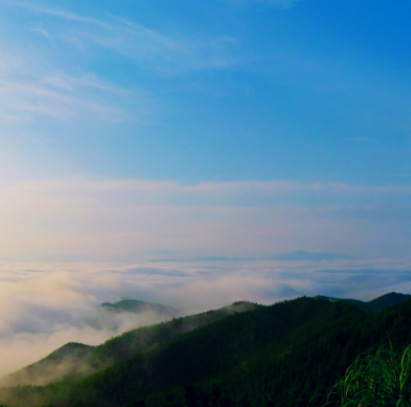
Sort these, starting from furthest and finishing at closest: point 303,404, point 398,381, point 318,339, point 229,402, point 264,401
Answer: point 318,339 → point 229,402 → point 264,401 → point 303,404 → point 398,381

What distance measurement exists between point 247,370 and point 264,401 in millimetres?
41538

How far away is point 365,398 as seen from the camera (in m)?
25.5

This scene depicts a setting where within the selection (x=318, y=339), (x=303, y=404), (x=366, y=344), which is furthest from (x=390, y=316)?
(x=303, y=404)

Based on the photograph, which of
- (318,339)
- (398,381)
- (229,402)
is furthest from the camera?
(318,339)

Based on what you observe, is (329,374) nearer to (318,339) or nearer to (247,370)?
(318,339)

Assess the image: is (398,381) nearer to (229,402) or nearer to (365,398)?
(365,398)

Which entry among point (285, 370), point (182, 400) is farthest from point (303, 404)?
point (182, 400)

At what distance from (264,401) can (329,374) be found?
76.2 ft

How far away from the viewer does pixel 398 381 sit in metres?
25.4

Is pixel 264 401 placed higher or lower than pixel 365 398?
lower

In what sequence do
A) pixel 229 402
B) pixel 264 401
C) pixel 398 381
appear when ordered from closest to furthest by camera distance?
pixel 398 381, pixel 264 401, pixel 229 402

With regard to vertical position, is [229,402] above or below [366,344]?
below

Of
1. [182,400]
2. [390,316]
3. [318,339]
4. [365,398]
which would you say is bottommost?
[182,400]

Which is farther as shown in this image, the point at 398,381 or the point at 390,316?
the point at 390,316
